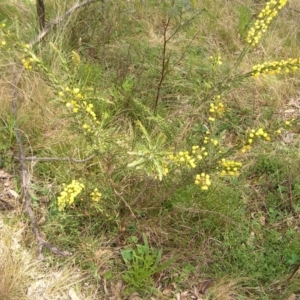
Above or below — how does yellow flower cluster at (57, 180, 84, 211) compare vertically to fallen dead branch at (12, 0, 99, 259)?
above

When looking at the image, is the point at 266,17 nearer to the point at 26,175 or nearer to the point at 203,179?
the point at 203,179

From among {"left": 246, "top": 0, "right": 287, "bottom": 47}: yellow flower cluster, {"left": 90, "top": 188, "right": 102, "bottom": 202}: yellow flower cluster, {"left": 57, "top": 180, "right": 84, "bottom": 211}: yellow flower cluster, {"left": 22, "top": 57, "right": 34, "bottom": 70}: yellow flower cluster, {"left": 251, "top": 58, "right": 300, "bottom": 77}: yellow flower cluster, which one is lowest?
{"left": 90, "top": 188, "right": 102, "bottom": 202}: yellow flower cluster

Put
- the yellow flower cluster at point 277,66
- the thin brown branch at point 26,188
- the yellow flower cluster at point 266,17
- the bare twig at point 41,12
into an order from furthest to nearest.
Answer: the bare twig at point 41,12, the thin brown branch at point 26,188, the yellow flower cluster at point 266,17, the yellow flower cluster at point 277,66

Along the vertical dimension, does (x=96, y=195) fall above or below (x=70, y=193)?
below

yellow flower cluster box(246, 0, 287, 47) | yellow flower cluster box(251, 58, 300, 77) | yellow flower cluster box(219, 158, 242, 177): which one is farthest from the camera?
yellow flower cluster box(246, 0, 287, 47)

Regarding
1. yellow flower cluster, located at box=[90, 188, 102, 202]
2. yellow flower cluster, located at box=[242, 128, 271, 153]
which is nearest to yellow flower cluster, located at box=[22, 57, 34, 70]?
yellow flower cluster, located at box=[90, 188, 102, 202]

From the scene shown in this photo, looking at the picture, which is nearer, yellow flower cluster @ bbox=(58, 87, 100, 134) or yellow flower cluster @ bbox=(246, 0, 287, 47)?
yellow flower cluster @ bbox=(58, 87, 100, 134)

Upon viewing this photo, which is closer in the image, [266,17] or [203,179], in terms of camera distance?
[203,179]

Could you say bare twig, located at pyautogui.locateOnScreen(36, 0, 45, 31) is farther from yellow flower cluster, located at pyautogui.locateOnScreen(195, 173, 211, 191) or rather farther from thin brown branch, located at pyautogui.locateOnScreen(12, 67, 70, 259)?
yellow flower cluster, located at pyautogui.locateOnScreen(195, 173, 211, 191)

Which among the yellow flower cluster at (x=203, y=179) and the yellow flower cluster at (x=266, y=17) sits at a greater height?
the yellow flower cluster at (x=266, y=17)

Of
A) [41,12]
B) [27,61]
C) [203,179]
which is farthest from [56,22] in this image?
[203,179]

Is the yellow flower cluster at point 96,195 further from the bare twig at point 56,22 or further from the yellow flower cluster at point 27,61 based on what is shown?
the bare twig at point 56,22

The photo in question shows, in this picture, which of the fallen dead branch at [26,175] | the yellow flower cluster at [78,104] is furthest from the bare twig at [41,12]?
the yellow flower cluster at [78,104]

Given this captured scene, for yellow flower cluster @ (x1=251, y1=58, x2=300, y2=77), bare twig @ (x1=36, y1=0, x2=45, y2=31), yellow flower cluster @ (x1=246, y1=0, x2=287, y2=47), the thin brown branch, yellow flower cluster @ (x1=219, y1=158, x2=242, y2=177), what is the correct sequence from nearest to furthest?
yellow flower cluster @ (x1=219, y1=158, x2=242, y2=177), yellow flower cluster @ (x1=251, y1=58, x2=300, y2=77), yellow flower cluster @ (x1=246, y1=0, x2=287, y2=47), the thin brown branch, bare twig @ (x1=36, y1=0, x2=45, y2=31)
